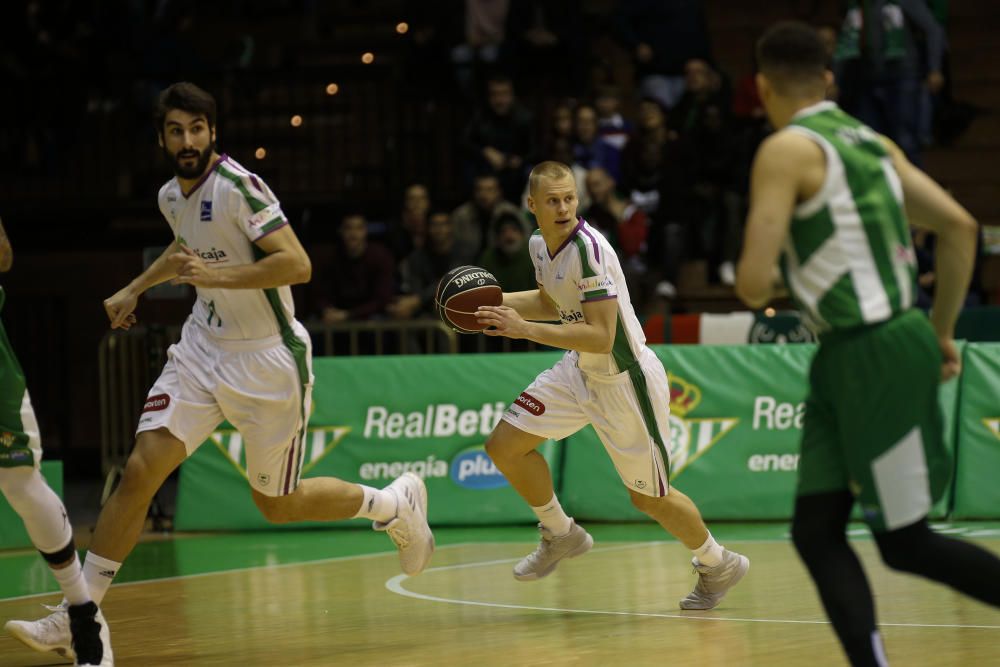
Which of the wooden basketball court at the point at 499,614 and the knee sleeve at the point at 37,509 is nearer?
the knee sleeve at the point at 37,509

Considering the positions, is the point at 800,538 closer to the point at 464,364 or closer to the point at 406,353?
the point at 464,364

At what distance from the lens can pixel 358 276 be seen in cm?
1402

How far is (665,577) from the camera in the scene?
8.67 metres

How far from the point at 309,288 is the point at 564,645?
32.3ft

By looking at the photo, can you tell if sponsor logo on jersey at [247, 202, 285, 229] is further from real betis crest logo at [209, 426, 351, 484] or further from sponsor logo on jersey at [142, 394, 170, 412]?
real betis crest logo at [209, 426, 351, 484]

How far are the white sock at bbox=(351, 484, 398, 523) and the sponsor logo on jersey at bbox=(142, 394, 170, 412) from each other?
1.14 metres

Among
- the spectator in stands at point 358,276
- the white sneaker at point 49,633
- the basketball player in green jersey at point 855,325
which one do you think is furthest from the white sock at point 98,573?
the spectator in stands at point 358,276

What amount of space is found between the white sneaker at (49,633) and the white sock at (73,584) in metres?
0.10

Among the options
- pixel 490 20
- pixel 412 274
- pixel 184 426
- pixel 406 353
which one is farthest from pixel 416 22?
pixel 184 426

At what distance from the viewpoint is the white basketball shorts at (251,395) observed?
6.89 m

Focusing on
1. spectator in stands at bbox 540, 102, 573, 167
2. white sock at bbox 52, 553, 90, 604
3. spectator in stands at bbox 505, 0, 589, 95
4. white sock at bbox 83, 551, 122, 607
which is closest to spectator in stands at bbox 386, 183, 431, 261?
spectator in stands at bbox 540, 102, 573, 167

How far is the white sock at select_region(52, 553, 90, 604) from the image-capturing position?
625 centimetres

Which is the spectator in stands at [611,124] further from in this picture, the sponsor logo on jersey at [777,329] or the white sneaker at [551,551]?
the white sneaker at [551,551]

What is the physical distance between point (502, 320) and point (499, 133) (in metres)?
9.23
